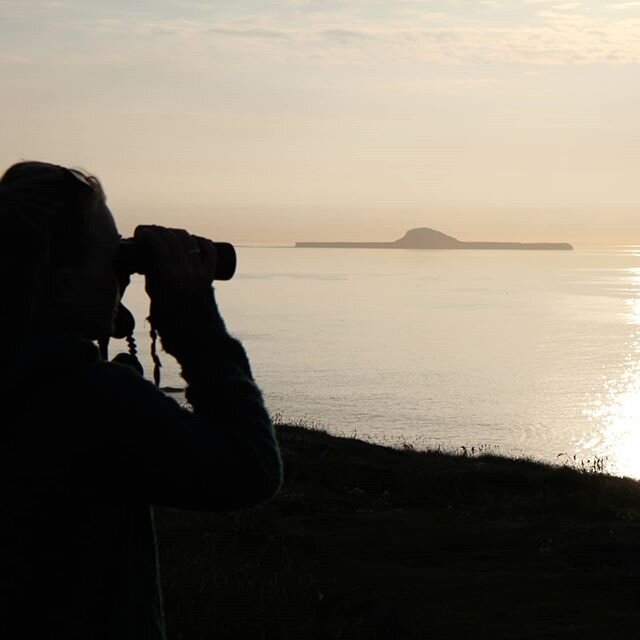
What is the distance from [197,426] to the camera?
192cm

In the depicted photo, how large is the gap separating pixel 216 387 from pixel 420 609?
822cm

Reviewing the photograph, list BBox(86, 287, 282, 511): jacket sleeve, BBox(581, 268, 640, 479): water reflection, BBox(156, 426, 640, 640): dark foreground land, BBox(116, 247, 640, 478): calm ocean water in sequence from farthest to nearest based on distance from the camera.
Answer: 1. BBox(116, 247, 640, 478): calm ocean water
2. BBox(581, 268, 640, 479): water reflection
3. BBox(156, 426, 640, 640): dark foreground land
4. BBox(86, 287, 282, 511): jacket sleeve

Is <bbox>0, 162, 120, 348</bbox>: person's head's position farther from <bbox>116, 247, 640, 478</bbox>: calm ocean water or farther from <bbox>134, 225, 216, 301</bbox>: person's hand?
<bbox>116, 247, 640, 478</bbox>: calm ocean water

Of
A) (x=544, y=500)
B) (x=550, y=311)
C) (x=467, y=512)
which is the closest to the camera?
(x=467, y=512)

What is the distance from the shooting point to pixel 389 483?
19656 millimetres

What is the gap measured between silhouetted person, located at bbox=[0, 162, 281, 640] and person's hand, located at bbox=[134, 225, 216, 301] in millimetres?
71

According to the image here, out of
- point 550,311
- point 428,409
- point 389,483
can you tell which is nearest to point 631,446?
point 428,409

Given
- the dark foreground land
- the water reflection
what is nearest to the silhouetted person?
the dark foreground land

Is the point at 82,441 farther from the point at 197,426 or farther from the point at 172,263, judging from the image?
the point at 172,263

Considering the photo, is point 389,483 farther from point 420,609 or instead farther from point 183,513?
point 420,609

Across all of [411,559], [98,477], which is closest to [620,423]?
[411,559]

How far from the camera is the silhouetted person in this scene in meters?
1.85

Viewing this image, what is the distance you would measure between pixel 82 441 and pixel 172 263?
0.41m

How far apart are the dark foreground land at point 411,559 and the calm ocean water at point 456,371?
11.2 m
